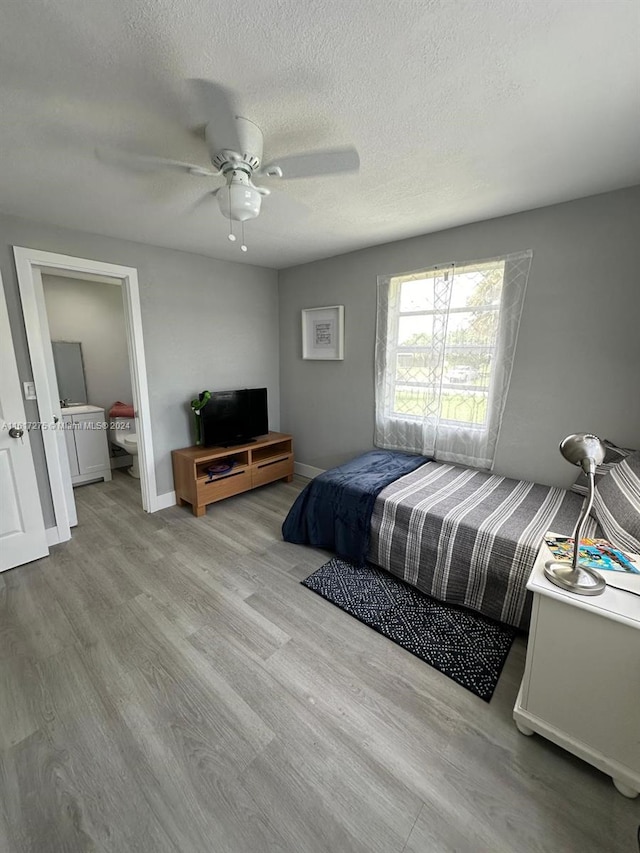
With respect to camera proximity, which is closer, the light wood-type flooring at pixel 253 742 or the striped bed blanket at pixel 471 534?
the light wood-type flooring at pixel 253 742

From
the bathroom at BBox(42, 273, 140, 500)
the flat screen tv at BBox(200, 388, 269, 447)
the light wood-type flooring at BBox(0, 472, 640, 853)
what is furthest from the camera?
the bathroom at BBox(42, 273, 140, 500)

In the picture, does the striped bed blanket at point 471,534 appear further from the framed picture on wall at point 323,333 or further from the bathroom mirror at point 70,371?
the bathroom mirror at point 70,371

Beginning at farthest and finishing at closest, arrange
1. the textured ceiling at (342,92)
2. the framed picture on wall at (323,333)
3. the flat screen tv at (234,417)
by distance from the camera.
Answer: the framed picture on wall at (323,333) < the flat screen tv at (234,417) < the textured ceiling at (342,92)

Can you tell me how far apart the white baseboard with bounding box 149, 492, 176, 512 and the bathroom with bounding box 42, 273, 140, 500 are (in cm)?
70

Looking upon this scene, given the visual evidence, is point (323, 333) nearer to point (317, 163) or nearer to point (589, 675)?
point (317, 163)

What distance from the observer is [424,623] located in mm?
1857

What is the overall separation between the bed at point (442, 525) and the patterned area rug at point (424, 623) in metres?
0.08

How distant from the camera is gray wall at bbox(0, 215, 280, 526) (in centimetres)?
238

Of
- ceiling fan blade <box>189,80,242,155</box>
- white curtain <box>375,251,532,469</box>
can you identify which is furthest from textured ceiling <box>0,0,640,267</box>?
white curtain <box>375,251,532,469</box>

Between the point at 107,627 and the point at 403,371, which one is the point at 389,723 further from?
the point at 403,371

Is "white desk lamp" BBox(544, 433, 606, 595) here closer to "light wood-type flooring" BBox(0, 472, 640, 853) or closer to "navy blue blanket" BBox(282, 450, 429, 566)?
"light wood-type flooring" BBox(0, 472, 640, 853)

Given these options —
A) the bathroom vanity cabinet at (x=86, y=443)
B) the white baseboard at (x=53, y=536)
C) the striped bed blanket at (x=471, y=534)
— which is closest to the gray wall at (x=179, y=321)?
the white baseboard at (x=53, y=536)

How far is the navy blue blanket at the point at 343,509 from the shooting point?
2.30m

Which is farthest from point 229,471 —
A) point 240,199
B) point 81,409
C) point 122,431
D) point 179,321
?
point 240,199
